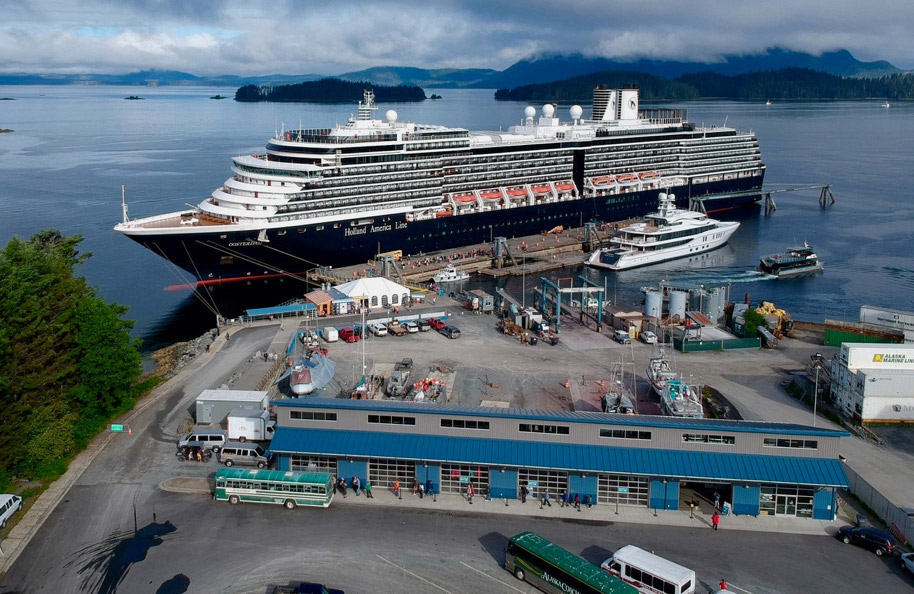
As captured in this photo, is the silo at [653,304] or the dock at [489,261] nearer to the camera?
the silo at [653,304]

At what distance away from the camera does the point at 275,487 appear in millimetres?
27344

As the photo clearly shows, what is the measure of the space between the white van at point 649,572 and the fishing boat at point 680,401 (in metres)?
10.2

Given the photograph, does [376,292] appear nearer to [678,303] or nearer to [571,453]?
[678,303]

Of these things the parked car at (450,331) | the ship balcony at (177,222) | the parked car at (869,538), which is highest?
the ship balcony at (177,222)

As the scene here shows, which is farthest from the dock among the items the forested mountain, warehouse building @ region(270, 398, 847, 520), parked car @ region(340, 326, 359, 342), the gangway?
warehouse building @ region(270, 398, 847, 520)

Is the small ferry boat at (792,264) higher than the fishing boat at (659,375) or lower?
lower

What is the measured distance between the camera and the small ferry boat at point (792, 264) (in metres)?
68.9

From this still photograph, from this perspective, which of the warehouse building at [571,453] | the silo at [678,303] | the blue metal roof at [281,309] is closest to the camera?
the warehouse building at [571,453]

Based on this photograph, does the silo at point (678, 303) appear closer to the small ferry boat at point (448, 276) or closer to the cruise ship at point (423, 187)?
the small ferry boat at point (448, 276)

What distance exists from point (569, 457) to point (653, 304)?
987 inches

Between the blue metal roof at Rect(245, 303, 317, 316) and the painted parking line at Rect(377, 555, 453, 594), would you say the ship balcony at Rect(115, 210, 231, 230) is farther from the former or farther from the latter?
the painted parking line at Rect(377, 555, 453, 594)

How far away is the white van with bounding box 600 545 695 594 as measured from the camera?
70.6 ft

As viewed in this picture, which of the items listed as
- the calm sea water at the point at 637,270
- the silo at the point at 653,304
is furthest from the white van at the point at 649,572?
the calm sea water at the point at 637,270

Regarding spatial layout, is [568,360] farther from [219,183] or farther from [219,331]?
[219,183]
